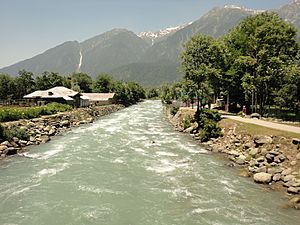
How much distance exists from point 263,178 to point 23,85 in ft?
279

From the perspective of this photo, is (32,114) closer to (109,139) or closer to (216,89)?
(109,139)

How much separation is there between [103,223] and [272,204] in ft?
32.6

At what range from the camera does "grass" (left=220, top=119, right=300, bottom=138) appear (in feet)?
90.9

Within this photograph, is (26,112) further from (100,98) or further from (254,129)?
(100,98)

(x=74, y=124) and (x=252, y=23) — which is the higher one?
(x=252, y=23)

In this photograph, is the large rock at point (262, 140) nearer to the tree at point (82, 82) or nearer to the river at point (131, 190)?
the river at point (131, 190)

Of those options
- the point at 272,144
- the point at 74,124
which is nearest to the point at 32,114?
the point at 74,124

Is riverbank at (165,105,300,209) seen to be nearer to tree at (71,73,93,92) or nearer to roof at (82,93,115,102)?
roof at (82,93,115,102)

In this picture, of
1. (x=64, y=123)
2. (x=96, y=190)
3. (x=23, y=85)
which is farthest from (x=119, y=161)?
(x=23, y=85)

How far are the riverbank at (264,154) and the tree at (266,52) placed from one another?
10689 mm

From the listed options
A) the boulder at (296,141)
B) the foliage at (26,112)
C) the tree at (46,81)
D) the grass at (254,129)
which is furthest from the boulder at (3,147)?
the tree at (46,81)

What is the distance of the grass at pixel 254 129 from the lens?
27.7 metres

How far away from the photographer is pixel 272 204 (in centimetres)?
1789

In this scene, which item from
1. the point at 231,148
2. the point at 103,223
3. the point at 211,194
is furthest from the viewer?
the point at 231,148
